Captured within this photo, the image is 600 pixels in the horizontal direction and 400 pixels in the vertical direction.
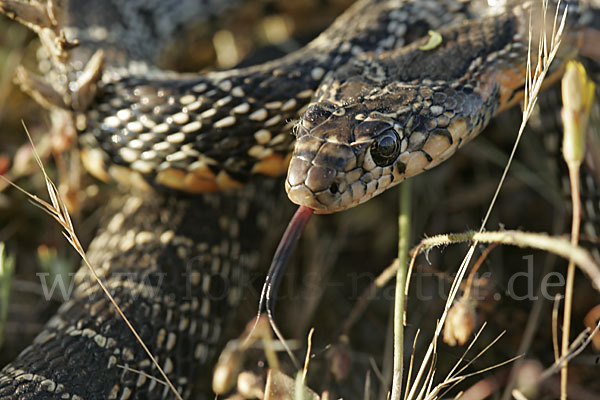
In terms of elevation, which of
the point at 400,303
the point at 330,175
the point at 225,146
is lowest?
the point at 400,303

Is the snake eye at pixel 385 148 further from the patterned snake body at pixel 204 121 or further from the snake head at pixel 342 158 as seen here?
the patterned snake body at pixel 204 121

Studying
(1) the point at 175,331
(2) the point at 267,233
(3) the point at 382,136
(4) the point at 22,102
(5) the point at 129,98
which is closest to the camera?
(3) the point at 382,136

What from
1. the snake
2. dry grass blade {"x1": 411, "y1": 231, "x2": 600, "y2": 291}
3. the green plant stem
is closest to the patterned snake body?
the snake

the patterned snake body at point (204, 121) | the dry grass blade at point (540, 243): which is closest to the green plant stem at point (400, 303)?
the dry grass blade at point (540, 243)

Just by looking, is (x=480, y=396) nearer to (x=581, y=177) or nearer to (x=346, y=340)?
(x=346, y=340)

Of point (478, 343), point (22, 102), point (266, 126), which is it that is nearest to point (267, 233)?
point (266, 126)

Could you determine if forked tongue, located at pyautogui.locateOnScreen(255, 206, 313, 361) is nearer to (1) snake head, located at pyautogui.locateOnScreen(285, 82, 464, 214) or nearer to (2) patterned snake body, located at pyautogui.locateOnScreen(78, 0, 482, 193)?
(1) snake head, located at pyautogui.locateOnScreen(285, 82, 464, 214)

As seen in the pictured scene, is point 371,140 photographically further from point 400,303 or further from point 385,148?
point 400,303

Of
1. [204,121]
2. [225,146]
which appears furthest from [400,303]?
[204,121]
